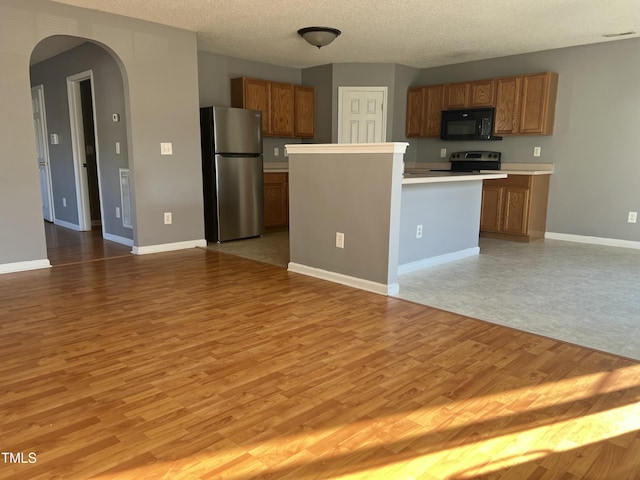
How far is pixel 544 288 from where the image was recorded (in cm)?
352

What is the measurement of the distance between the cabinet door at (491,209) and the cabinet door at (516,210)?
2.9 inches

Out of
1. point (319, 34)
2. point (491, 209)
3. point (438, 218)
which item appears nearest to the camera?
point (438, 218)

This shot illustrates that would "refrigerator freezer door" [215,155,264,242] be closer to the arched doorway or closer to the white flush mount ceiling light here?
the arched doorway

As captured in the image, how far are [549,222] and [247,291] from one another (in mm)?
4235

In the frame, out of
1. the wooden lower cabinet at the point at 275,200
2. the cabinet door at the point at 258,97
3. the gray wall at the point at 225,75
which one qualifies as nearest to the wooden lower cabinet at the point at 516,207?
the wooden lower cabinet at the point at 275,200

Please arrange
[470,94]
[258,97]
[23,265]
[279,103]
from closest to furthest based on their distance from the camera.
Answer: [23,265] < [470,94] < [258,97] < [279,103]

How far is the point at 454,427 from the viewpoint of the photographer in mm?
1695

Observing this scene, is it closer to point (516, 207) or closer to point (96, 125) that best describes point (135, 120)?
point (96, 125)

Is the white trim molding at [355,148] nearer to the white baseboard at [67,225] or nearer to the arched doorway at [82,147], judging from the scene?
the arched doorway at [82,147]

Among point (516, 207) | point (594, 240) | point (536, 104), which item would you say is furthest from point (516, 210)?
point (536, 104)

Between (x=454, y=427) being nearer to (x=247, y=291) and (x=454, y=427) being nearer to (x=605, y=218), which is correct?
(x=247, y=291)

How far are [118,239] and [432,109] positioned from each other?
14.9 ft

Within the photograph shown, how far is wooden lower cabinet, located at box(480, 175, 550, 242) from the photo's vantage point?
5.38 metres

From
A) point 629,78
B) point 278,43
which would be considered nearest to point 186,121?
point 278,43
